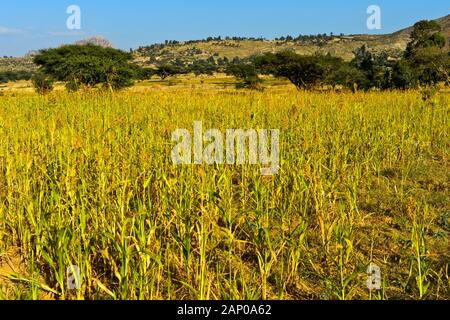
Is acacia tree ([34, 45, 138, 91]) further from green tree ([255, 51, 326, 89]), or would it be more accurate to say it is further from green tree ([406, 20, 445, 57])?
green tree ([406, 20, 445, 57])

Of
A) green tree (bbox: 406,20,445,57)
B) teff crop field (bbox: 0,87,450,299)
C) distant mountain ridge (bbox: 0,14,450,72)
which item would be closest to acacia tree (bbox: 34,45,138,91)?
teff crop field (bbox: 0,87,450,299)

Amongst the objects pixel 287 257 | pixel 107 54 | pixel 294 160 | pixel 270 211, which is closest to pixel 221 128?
pixel 294 160

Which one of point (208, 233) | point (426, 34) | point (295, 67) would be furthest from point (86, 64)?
point (426, 34)

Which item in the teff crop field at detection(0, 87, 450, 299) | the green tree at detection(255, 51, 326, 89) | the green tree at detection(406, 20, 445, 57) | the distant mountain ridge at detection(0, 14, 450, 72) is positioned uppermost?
the distant mountain ridge at detection(0, 14, 450, 72)

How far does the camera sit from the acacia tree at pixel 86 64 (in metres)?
20.2

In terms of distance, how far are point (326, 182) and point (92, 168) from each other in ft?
6.34

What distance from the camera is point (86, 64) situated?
21297mm

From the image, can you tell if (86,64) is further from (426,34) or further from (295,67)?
(426,34)

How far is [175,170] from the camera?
3.30m

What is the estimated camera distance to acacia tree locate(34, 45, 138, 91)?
66.2 feet

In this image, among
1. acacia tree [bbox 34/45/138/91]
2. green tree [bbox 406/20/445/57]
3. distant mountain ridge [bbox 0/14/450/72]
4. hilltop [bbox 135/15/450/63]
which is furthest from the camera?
hilltop [bbox 135/15/450/63]

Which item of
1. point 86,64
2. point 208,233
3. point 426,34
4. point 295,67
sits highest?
point 426,34

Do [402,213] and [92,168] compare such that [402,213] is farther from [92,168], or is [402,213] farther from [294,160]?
[92,168]
